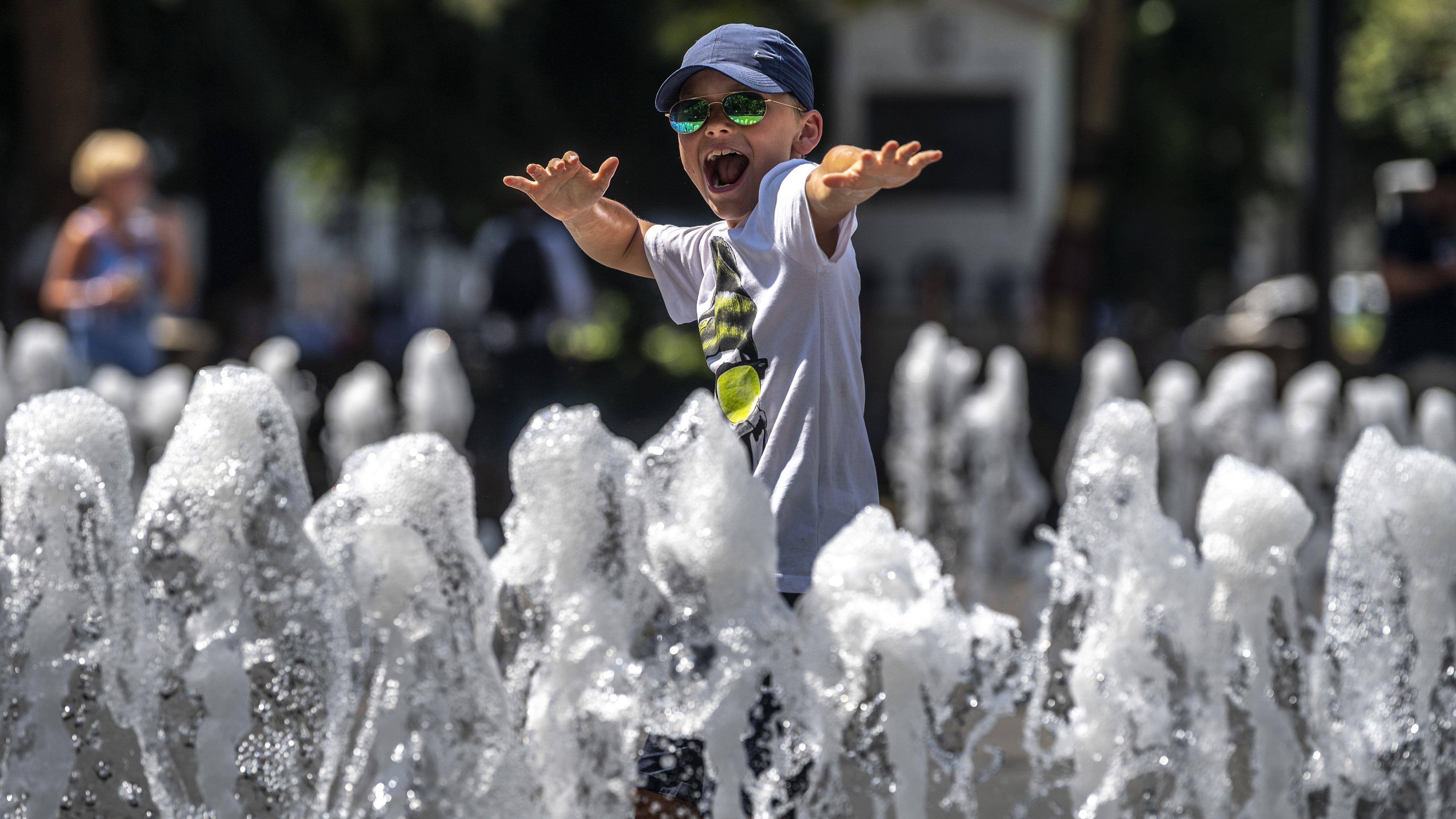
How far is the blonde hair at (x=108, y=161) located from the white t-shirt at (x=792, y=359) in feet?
15.4

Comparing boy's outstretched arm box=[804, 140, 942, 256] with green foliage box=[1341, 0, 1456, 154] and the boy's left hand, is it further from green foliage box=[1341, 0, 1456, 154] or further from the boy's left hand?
green foliage box=[1341, 0, 1456, 154]

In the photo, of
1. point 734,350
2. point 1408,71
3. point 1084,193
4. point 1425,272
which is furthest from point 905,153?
point 1408,71

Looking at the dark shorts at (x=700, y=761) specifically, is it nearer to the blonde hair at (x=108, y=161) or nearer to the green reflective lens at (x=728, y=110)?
the green reflective lens at (x=728, y=110)

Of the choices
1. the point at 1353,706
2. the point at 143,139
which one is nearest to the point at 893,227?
the point at 143,139

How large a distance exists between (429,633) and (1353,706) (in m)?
1.60

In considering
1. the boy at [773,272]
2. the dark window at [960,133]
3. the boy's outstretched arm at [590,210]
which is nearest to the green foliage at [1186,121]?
the dark window at [960,133]

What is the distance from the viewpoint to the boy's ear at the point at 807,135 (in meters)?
2.44

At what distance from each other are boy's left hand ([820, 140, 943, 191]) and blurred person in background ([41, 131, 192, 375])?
5022mm

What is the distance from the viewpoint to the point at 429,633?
2641mm

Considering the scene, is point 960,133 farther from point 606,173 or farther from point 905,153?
point 905,153

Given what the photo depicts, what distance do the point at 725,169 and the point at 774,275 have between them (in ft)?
0.60

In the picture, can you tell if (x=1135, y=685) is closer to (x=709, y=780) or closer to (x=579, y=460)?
(x=709, y=780)

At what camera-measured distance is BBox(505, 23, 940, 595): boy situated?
90.2 inches

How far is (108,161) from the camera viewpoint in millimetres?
6520
